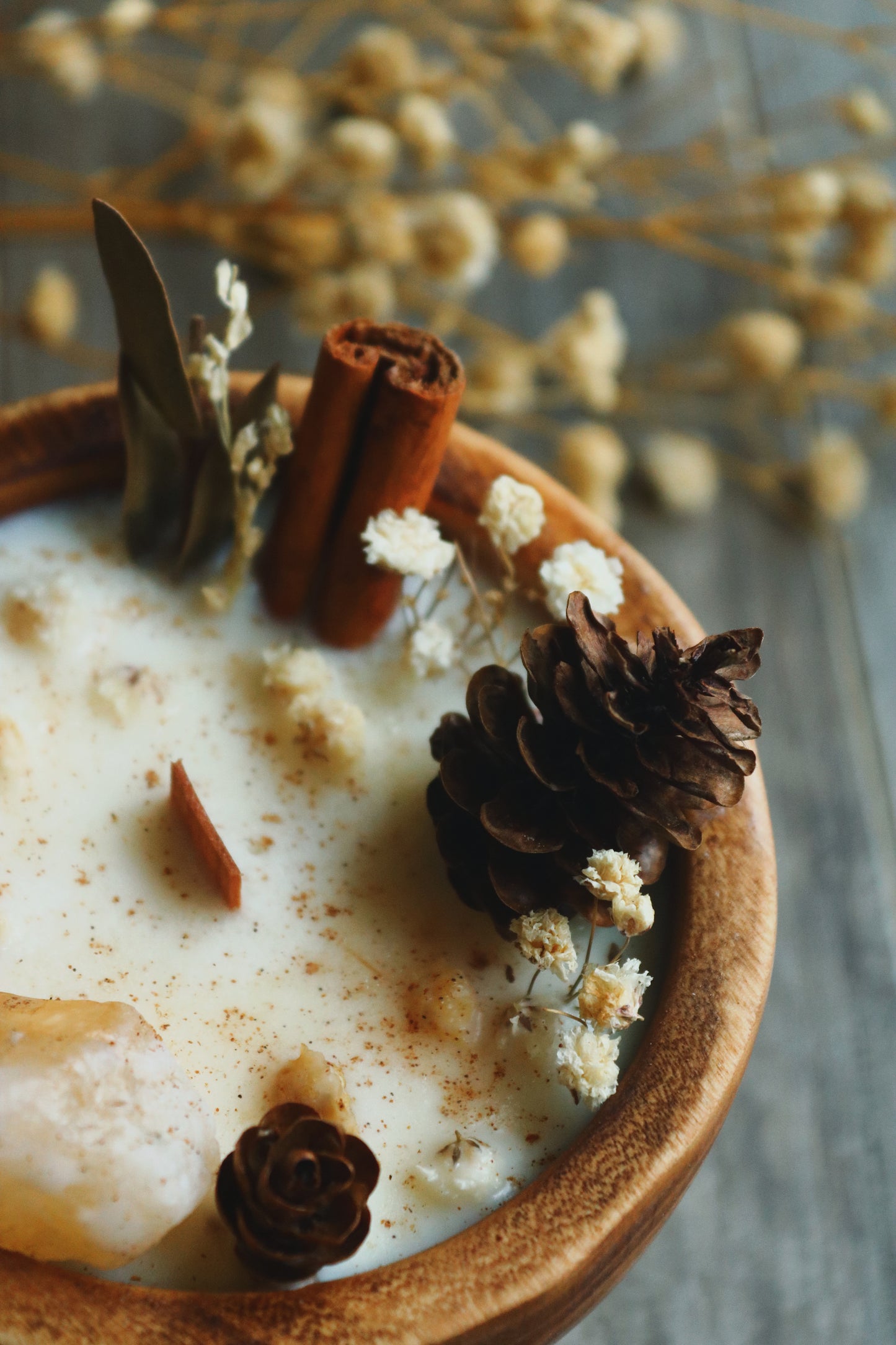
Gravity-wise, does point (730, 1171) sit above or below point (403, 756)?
below

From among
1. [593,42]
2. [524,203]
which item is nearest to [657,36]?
[524,203]

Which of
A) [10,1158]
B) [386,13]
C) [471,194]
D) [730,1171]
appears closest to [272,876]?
[10,1158]

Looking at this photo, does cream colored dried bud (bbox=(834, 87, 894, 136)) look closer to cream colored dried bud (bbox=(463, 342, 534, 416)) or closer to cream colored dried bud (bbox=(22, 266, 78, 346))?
cream colored dried bud (bbox=(463, 342, 534, 416))

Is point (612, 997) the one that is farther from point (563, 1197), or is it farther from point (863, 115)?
point (863, 115)

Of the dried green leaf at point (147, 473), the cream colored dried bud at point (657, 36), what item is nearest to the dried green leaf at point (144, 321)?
the dried green leaf at point (147, 473)

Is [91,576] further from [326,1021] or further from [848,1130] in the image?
[848,1130]

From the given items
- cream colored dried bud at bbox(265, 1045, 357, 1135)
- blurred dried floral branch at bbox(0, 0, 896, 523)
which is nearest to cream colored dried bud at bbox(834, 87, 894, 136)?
blurred dried floral branch at bbox(0, 0, 896, 523)
